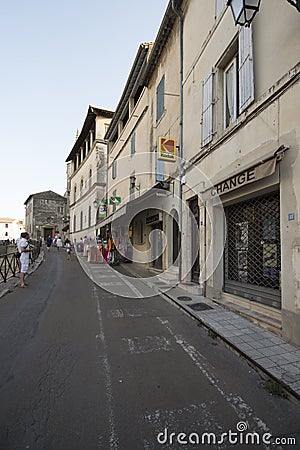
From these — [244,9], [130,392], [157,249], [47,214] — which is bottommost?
[130,392]

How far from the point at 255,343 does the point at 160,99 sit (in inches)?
408

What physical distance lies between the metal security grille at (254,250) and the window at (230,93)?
2113 mm

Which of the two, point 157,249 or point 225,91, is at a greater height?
point 225,91

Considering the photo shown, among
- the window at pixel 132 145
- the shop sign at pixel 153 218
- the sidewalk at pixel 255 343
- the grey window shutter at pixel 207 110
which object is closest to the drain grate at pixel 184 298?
the sidewalk at pixel 255 343

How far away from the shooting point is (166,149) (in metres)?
9.09

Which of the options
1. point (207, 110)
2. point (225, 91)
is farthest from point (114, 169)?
point (225, 91)

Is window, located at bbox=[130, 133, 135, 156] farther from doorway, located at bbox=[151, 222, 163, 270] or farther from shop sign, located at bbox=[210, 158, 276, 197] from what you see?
shop sign, located at bbox=[210, 158, 276, 197]

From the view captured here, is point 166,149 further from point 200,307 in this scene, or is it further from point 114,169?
point 114,169

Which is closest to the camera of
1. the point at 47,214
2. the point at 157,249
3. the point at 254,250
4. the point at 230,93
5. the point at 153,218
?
the point at 254,250

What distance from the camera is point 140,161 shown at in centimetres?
1378

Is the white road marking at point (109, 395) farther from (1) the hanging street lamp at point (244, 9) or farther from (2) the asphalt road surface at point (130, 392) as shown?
(1) the hanging street lamp at point (244, 9)

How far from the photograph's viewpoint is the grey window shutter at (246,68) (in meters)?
5.11

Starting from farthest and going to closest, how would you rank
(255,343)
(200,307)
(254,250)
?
(200,307), (254,250), (255,343)

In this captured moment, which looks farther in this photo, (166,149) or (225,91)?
(166,149)
